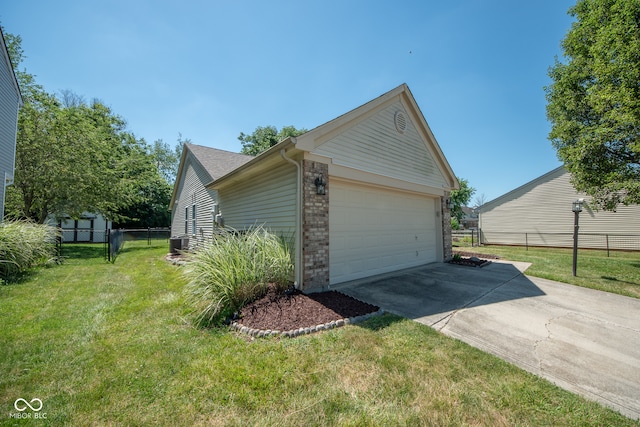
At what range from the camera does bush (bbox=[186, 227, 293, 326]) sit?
4.34m

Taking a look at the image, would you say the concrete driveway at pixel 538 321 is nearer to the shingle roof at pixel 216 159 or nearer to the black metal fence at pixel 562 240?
the shingle roof at pixel 216 159

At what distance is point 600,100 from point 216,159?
1613 centimetres

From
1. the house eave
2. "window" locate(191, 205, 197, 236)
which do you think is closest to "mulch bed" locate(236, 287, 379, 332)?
the house eave

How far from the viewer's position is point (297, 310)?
13.9ft

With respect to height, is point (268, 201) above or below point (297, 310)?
above

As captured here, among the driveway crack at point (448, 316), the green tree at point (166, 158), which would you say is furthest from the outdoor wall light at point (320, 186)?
the green tree at point (166, 158)

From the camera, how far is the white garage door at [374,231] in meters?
6.18

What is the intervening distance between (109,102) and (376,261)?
96.2 ft

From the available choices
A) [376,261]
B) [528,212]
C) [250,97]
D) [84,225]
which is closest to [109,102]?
[84,225]

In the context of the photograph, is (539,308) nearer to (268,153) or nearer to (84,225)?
(268,153)

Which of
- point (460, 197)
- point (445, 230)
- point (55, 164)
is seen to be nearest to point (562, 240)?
point (445, 230)

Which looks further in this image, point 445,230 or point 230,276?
point 445,230

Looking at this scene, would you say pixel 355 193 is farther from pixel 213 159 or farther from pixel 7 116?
pixel 7 116

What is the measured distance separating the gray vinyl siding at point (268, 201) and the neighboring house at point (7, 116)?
909cm
